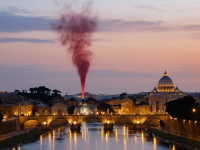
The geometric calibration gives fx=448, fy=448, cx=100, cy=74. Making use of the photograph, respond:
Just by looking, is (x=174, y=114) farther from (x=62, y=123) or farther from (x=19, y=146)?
(x=62, y=123)

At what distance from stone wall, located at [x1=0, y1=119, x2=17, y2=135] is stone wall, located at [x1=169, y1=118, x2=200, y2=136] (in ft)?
160

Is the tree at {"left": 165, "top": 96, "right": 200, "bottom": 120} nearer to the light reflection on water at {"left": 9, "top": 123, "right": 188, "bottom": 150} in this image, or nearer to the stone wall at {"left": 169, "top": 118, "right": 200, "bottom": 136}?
the stone wall at {"left": 169, "top": 118, "right": 200, "bottom": 136}

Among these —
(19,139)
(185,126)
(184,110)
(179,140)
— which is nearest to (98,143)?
(19,139)

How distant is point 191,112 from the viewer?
120m

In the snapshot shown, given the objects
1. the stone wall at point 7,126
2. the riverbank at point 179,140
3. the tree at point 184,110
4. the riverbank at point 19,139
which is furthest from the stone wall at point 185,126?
the stone wall at point 7,126

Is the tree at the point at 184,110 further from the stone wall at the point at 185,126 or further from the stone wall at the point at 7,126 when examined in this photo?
the stone wall at the point at 7,126

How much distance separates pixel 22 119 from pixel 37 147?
1873 inches

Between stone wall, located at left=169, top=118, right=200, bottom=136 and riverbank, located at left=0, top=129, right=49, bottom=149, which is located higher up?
stone wall, located at left=169, top=118, right=200, bottom=136

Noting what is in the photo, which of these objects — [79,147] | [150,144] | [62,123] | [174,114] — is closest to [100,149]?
[79,147]

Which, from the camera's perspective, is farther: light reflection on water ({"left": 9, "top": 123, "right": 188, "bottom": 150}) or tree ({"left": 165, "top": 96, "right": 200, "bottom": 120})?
tree ({"left": 165, "top": 96, "right": 200, "bottom": 120})

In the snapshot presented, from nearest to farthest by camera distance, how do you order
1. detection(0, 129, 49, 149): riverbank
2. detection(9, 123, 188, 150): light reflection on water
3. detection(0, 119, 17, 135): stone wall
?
1. detection(0, 129, 49, 149): riverbank
2. detection(9, 123, 188, 150): light reflection on water
3. detection(0, 119, 17, 135): stone wall

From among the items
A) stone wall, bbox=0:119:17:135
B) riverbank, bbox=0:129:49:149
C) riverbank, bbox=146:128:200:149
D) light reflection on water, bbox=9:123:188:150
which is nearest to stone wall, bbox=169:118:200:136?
riverbank, bbox=146:128:200:149

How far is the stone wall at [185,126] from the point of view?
11375cm

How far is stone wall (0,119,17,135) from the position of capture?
116100 mm
